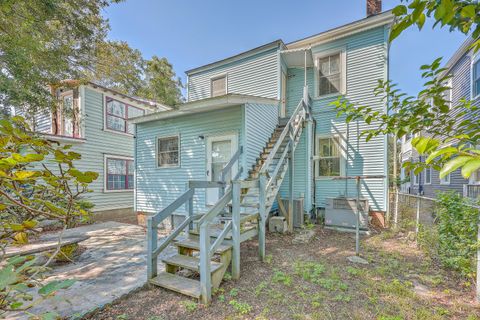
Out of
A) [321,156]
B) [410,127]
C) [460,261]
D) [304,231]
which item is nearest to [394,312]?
[460,261]

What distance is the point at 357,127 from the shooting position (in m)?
7.70

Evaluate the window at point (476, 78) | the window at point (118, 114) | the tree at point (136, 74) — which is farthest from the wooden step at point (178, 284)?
the tree at point (136, 74)

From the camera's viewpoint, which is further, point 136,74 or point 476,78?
point 136,74

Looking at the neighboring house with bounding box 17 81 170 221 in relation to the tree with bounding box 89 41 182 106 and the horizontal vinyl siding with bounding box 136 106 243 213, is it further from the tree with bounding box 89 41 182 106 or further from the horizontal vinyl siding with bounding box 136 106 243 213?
the tree with bounding box 89 41 182 106

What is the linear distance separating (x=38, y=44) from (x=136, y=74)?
1116 centimetres

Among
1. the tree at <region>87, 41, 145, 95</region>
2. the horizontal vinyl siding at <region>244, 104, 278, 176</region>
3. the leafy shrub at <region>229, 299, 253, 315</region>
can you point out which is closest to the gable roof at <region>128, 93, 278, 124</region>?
the horizontal vinyl siding at <region>244, 104, 278, 176</region>

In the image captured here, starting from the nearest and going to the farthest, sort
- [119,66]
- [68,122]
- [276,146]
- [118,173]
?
[276,146] → [68,122] → [118,173] → [119,66]

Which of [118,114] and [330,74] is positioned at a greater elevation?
[330,74]

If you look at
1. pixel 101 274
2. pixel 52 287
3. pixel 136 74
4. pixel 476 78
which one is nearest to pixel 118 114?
pixel 136 74

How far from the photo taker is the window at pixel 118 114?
35.2ft

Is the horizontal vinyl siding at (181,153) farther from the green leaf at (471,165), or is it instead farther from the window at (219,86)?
the green leaf at (471,165)

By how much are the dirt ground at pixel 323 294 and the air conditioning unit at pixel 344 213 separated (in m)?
2.03

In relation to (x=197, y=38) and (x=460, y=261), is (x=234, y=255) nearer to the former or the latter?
(x=460, y=261)

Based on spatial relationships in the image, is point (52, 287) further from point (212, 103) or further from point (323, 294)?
point (212, 103)
